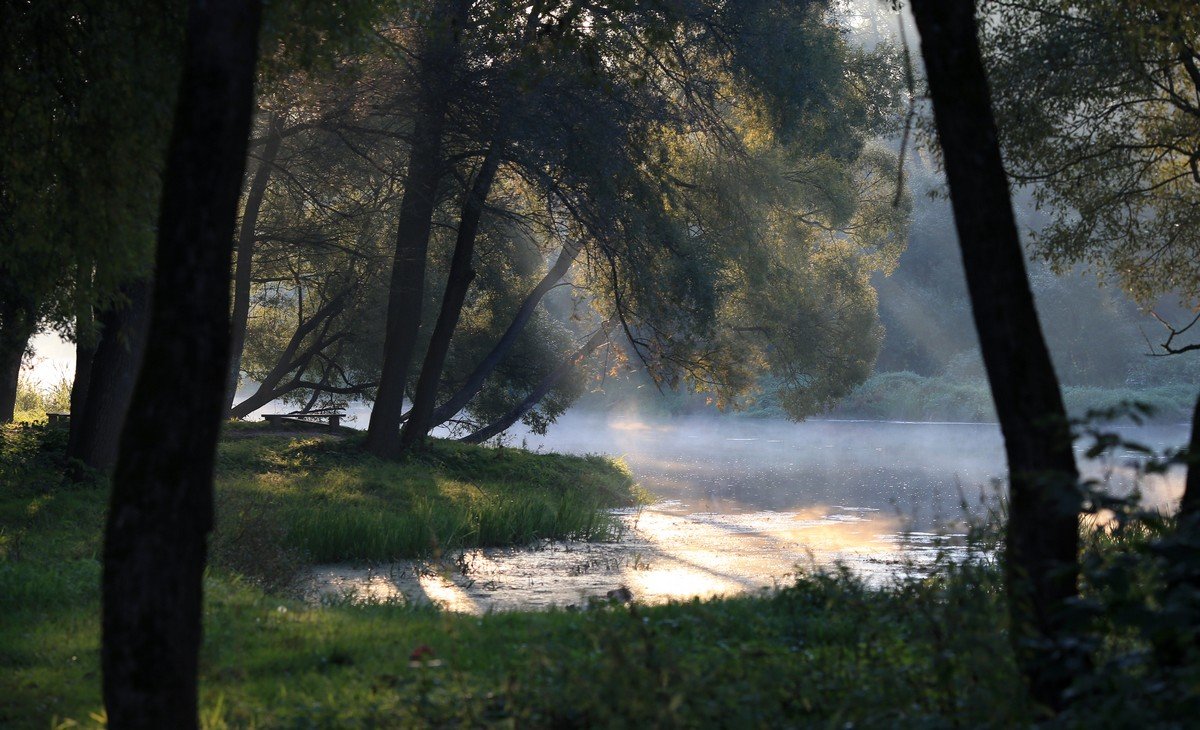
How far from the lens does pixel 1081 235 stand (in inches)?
546

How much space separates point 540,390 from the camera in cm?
2536

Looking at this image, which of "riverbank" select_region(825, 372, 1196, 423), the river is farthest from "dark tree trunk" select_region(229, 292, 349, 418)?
"riverbank" select_region(825, 372, 1196, 423)

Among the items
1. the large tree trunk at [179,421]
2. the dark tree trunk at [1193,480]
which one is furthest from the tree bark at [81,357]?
the dark tree trunk at [1193,480]

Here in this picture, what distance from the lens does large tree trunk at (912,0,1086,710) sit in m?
4.30

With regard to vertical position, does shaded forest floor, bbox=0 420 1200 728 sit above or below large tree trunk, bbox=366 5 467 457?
below

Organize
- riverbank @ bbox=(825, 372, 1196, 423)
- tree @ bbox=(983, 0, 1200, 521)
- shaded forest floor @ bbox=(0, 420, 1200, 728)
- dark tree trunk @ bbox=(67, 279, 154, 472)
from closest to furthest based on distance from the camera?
1. shaded forest floor @ bbox=(0, 420, 1200, 728)
2. tree @ bbox=(983, 0, 1200, 521)
3. dark tree trunk @ bbox=(67, 279, 154, 472)
4. riverbank @ bbox=(825, 372, 1196, 423)

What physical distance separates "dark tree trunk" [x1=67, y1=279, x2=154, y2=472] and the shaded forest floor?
337cm

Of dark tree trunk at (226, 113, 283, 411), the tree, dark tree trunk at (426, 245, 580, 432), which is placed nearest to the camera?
the tree

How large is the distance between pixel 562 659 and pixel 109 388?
10943mm

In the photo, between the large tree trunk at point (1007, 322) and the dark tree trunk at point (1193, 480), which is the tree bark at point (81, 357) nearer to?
the large tree trunk at point (1007, 322)

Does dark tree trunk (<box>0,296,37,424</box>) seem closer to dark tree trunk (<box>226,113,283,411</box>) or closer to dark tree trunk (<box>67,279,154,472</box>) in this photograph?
dark tree trunk (<box>67,279,154,472</box>)

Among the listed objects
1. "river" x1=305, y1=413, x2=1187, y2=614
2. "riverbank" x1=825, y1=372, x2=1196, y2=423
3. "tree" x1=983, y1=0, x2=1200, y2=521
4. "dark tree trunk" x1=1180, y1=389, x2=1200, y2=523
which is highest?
"tree" x1=983, y1=0, x2=1200, y2=521

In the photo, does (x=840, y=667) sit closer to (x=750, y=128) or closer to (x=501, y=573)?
(x=501, y=573)

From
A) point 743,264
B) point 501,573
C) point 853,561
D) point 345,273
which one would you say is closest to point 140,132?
point 501,573
